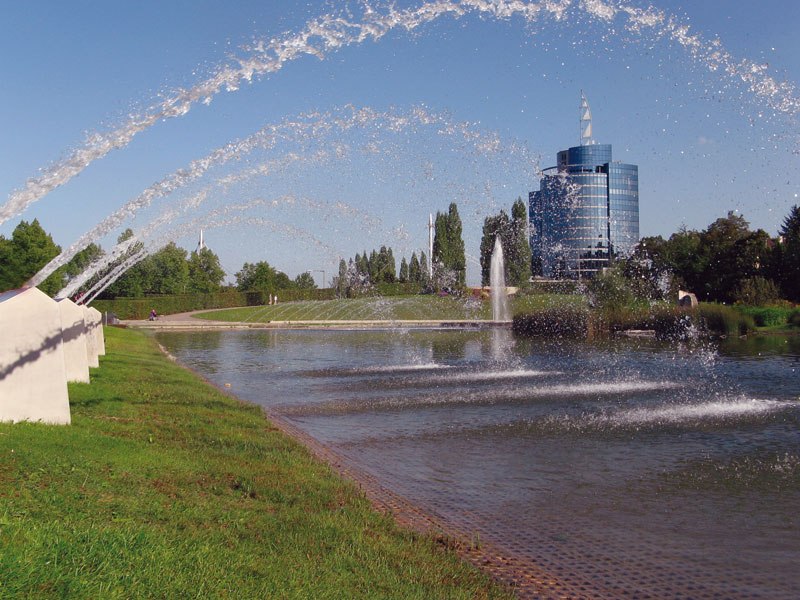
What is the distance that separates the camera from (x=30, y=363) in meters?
9.63

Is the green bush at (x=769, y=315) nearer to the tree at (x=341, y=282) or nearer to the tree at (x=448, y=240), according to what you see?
the tree at (x=448, y=240)

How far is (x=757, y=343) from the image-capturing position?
109 feet

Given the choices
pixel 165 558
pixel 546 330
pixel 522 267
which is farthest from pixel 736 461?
pixel 522 267

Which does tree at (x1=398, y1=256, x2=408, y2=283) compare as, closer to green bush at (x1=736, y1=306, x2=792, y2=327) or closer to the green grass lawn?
the green grass lawn

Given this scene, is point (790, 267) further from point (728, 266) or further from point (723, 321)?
point (723, 321)

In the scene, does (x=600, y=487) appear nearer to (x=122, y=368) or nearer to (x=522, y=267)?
(x=122, y=368)

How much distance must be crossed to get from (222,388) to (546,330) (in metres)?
25.0

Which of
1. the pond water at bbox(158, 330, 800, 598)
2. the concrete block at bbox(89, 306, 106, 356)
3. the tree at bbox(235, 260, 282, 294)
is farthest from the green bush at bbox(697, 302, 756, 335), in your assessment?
the tree at bbox(235, 260, 282, 294)

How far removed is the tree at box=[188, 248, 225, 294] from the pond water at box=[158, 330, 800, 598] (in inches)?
2662

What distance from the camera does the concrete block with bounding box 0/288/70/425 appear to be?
9.38 metres

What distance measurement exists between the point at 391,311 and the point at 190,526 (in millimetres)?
56690

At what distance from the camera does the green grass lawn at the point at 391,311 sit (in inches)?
2244

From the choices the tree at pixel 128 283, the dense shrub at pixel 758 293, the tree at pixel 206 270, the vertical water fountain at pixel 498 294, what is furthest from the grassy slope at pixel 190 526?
the tree at pixel 206 270

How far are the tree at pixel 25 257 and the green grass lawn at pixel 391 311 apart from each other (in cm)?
1252
